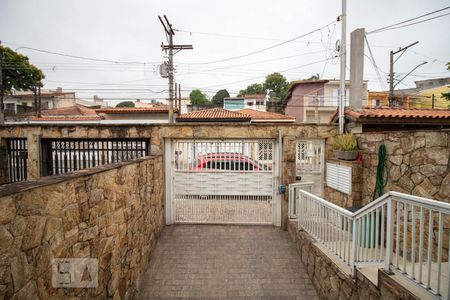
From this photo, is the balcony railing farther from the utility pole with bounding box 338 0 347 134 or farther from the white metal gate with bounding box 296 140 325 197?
the utility pole with bounding box 338 0 347 134

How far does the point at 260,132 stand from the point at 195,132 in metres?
1.82

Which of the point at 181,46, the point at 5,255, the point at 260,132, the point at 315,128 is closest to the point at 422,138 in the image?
the point at 315,128

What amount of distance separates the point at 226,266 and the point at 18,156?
6871 mm

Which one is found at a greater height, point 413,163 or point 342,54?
point 342,54

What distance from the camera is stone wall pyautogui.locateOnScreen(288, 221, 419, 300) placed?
267 centimetres

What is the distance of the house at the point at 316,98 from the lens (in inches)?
890

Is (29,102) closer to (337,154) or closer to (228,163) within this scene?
(228,163)

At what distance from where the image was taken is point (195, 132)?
6254mm

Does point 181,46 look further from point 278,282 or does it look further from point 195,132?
point 278,282

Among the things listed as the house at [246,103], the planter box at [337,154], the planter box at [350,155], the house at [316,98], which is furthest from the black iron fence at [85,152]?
the house at [246,103]

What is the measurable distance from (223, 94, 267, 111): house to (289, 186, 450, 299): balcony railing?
2586 centimetres

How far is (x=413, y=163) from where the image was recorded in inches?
166

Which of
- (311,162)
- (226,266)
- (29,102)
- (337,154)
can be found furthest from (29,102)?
(337,154)

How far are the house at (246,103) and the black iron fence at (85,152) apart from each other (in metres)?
24.2
